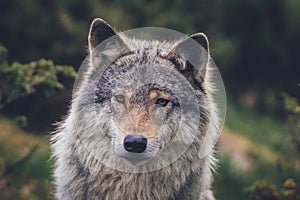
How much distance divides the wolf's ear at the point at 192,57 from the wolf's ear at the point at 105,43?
0.36 meters

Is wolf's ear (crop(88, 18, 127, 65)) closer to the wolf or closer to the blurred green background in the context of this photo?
the wolf

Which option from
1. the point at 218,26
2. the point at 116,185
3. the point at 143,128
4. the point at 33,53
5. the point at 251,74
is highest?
the point at 143,128

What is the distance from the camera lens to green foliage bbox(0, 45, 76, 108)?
22.4 feet

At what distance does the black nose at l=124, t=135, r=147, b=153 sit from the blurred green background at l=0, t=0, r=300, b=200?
5.15 ft

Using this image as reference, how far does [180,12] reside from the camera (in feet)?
40.1

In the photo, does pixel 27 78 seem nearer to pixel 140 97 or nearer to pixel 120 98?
pixel 120 98

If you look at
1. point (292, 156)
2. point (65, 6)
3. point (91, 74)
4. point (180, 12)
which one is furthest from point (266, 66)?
point (91, 74)

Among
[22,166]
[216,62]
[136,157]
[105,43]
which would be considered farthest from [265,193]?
[216,62]

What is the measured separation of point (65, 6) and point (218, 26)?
9.33ft

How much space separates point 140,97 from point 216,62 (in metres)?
6.85

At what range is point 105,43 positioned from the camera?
230 inches

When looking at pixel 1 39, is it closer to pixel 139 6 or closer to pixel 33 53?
pixel 33 53

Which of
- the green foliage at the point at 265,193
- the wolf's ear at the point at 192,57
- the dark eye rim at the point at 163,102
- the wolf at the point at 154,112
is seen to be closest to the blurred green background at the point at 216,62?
the green foliage at the point at 265,193

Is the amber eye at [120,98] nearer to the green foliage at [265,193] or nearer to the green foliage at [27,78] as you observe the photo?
the green foliage at [27,78]
